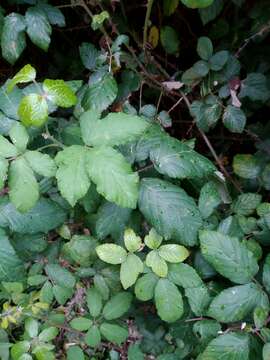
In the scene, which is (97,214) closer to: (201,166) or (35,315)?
(201,166)

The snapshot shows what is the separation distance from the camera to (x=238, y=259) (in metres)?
1.12

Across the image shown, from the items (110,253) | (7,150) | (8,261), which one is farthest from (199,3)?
(8,261)

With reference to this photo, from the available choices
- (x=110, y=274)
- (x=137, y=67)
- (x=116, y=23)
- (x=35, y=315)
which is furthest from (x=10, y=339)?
(x=116, y=23)

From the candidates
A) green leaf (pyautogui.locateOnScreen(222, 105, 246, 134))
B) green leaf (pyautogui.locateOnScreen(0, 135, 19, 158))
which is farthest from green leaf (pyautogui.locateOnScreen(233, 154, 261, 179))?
green leaf (pyautogui.locateOnScreen(0, 135, 19, 158))

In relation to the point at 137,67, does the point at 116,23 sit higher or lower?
higher

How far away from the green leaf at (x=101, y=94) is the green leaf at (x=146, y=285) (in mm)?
→ 570

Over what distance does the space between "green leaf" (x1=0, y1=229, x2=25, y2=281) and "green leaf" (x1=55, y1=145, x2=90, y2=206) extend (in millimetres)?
317

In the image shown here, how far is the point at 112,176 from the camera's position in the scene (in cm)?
91

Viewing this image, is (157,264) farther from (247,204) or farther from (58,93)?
(58,93)

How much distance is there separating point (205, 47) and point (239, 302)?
906 millimetres

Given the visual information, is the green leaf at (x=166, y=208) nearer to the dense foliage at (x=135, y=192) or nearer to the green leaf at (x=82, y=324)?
the dense foliage at (x=135, y=192)

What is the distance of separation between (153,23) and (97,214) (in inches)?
41.7

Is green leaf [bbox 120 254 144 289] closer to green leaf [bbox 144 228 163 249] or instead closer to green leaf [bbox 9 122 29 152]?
green leaf [bbox 144 228 163 249]

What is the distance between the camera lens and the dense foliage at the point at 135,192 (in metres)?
0.97
